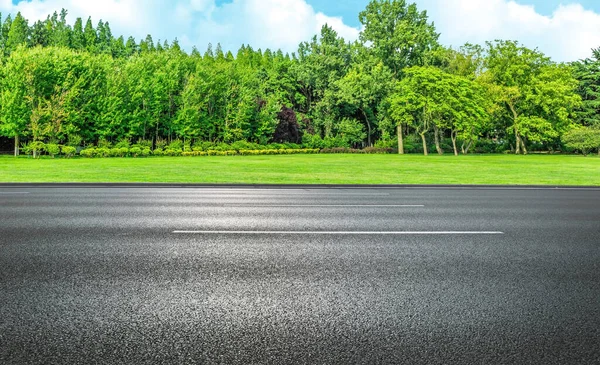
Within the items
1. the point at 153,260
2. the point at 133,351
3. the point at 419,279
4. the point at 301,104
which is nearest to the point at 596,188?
the point at 419,279

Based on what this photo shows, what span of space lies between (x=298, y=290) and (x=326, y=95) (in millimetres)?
67179

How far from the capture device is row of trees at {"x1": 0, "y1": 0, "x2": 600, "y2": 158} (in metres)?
49.8

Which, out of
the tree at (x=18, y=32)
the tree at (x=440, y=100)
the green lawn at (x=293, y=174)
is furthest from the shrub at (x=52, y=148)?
the tree at (x=18, y=32)

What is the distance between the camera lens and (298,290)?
5141mm

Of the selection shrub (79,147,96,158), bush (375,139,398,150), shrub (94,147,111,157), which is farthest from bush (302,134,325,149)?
shrub (79,147,96,158)

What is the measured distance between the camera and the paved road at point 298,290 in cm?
371

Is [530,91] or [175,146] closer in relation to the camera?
[175,146]

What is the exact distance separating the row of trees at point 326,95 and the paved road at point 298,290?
44.0 metres

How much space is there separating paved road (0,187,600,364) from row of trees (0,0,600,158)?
44.0 meters

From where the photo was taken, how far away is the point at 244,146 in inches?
2333

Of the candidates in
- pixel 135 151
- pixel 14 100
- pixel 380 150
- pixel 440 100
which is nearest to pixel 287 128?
pixel 380 150

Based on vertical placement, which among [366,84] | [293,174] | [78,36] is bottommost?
[293,174]

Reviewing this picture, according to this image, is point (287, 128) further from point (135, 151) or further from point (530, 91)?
point (530, 91)

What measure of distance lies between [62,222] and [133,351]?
22.7 feet
